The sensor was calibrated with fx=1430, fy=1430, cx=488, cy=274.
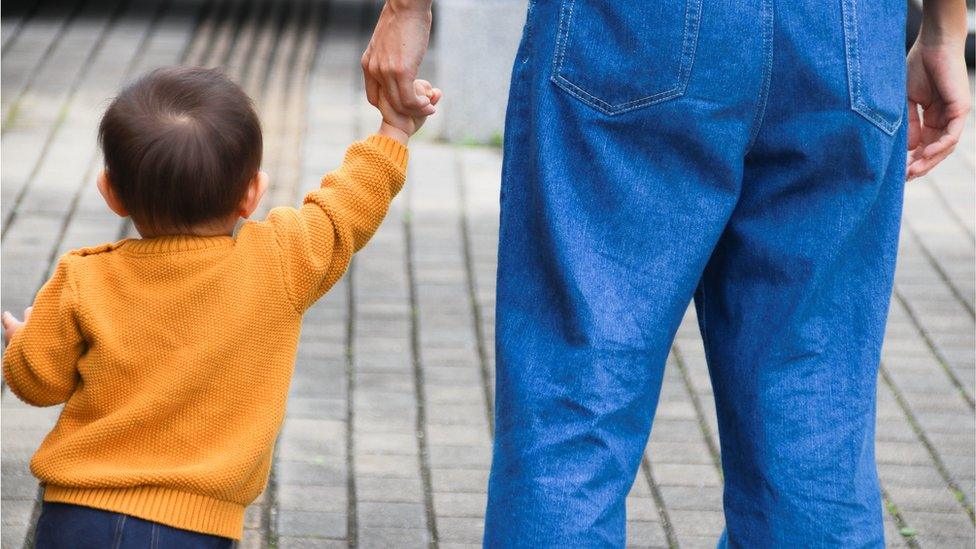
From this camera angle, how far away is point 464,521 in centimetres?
316

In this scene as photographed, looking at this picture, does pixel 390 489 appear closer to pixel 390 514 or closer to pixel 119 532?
pixel 390 514

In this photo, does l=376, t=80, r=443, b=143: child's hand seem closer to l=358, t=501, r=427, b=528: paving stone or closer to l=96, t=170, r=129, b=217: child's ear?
l=96, t=170, r=129, b=217: child's ear

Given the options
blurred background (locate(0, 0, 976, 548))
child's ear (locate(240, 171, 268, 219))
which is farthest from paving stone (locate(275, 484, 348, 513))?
child's ear (locate(240, 171, 268, 219))

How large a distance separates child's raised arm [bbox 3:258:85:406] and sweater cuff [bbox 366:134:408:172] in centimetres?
49

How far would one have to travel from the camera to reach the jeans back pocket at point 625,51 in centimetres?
186

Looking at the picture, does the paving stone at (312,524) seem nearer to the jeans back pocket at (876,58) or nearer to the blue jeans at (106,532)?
the blue jeans at (106,532)

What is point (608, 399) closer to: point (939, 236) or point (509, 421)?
point (509, 421)

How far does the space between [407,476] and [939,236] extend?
2698 millimetres

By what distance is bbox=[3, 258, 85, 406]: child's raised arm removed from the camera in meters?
2.00

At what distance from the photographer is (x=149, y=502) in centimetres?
200

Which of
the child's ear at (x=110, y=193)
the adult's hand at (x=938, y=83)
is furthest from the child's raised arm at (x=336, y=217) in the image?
the adult's hand at (x=938, y=83)

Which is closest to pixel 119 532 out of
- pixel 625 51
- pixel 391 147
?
pixel 391 147

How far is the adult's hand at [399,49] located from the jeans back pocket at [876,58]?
584mm

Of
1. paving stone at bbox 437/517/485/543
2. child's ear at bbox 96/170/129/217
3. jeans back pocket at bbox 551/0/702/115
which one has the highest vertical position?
jeans back pocket at bbox 551/0/702/115
